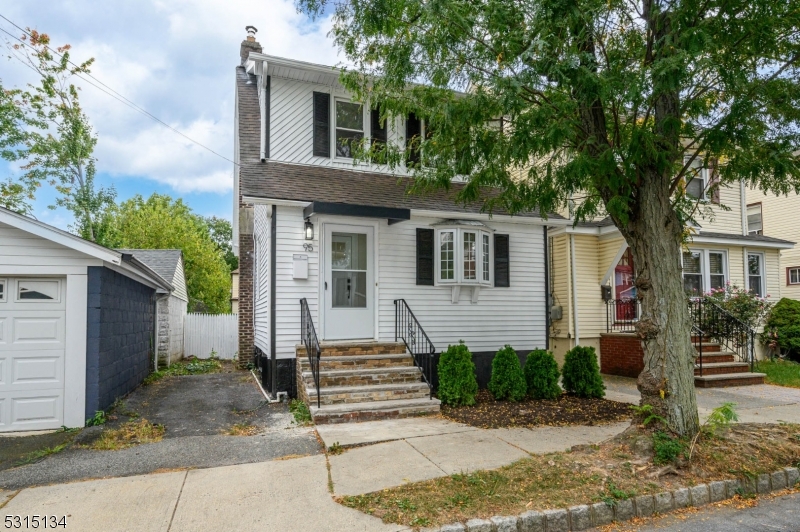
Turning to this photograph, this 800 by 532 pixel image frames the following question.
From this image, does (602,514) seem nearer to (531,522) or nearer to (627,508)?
(627,508)

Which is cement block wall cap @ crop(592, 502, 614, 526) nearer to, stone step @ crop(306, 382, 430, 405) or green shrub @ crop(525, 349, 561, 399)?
stone step @ crop(306, 382, 430, 405)

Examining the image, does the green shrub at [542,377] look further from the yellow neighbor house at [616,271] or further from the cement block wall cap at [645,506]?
the cement block wall cap at [645,506]

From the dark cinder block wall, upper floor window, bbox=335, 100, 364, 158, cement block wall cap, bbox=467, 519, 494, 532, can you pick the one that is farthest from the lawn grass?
the dark cinder block wall

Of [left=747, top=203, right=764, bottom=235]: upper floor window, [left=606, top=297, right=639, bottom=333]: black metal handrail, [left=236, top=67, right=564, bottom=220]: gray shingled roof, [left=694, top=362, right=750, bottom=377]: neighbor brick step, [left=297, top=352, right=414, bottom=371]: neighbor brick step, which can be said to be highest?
[left=747, top=203, right=764, bottom=235]: upper floor window

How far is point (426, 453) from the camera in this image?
5133 mm

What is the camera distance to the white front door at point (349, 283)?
827 centimetres

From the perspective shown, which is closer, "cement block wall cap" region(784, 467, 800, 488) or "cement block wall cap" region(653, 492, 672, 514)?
"cement block wall cap" region(653, 492, 672, 514)

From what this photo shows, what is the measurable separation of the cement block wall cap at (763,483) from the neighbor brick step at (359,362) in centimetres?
470

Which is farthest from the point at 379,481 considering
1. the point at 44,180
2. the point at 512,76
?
the point at 44,180

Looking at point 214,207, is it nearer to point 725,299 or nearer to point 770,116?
point 725,299

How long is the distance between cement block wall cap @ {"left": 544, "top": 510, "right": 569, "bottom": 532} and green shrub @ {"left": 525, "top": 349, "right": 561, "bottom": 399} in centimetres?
421

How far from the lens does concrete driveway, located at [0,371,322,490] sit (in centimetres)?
479

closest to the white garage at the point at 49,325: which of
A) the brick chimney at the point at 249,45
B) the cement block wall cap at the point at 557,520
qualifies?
the cement block wall cap at the point at 557,520

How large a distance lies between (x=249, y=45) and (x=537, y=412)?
36.9ft
